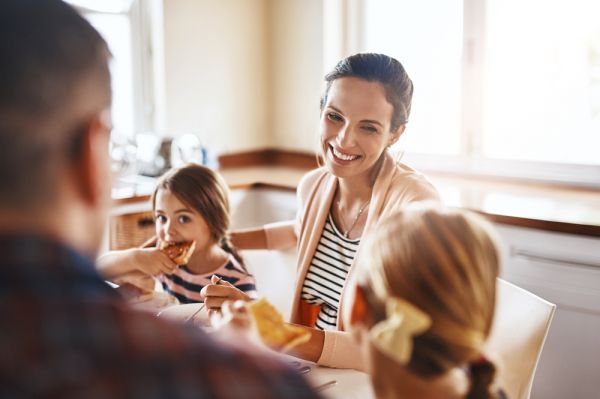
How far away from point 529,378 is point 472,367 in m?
0.50

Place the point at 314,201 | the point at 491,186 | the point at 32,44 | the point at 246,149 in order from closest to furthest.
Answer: the point at 32,44, the point at 314,201, the point at 491,186, the point at 246,149

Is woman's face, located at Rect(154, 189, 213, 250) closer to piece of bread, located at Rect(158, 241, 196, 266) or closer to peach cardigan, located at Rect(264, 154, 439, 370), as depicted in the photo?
piece of bread, located at Rect(158, 241, 196, 266)

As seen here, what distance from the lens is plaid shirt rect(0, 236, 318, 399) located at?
1.58 ft

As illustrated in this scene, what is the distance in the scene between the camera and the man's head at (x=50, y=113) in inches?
22.4

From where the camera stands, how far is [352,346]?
1.36 metres

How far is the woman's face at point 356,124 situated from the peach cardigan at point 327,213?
0.07 meters

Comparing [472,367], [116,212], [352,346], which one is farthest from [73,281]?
[116,212]

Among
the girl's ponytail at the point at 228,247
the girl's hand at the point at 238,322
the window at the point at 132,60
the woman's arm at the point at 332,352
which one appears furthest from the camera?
the window at the point at 132,60

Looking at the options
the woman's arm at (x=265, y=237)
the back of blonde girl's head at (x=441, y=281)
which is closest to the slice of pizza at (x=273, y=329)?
the back of blonde girl's head at (x=441, y=281)

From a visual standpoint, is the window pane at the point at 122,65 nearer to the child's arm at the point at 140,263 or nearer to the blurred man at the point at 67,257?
the child's arm at the point at 140,263

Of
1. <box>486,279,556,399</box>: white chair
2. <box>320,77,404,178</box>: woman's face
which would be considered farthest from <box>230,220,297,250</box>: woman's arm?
<box>486,279,556,399</box>: white chair

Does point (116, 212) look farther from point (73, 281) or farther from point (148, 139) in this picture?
point (73, 281)

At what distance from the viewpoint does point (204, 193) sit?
74.7 inches

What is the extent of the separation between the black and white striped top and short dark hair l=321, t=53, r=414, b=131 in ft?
1.03
